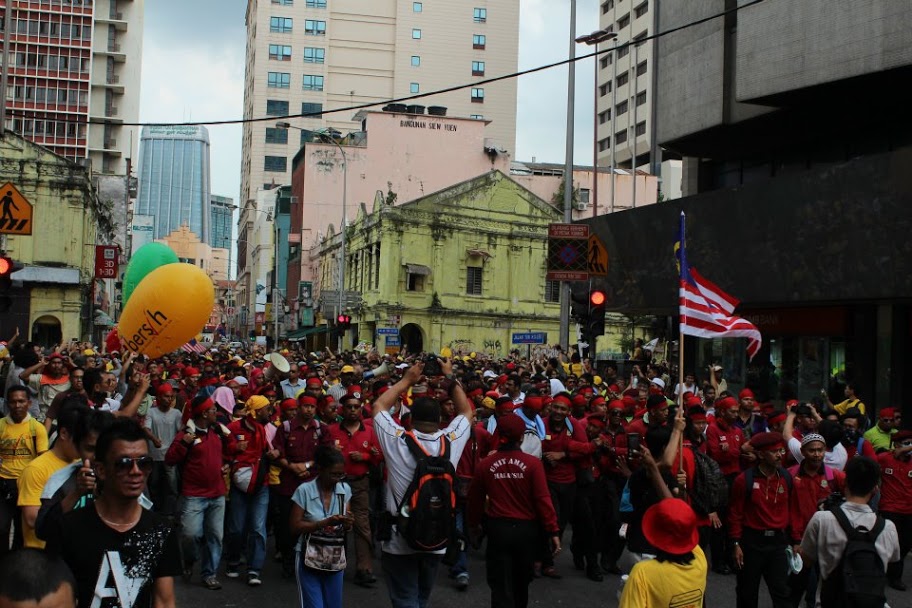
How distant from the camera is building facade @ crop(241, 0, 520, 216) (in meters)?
83.6

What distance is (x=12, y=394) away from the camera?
7.46 m

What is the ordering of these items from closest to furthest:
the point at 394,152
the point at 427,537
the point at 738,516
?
1. the point at 427,537
2. the point at 738,516
3. the point at 394,152

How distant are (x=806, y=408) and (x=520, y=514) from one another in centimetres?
500

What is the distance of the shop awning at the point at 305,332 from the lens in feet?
188

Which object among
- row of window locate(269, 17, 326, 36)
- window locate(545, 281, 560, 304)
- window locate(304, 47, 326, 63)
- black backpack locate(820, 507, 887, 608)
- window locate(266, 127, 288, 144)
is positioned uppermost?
row of window locate(269, 17, 326, 36)

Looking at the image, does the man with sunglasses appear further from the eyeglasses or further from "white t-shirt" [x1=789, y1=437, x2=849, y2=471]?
"white t-shirt" [x1=789, y1=437, x2=849, y2=471]

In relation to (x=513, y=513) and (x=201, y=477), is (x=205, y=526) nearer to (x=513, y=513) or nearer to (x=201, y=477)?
(x=201, y=477)

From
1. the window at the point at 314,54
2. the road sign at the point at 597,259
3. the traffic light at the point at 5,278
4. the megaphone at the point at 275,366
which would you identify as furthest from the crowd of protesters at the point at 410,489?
the window at the point at 314,54

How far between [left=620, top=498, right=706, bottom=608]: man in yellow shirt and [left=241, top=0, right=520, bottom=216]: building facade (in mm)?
79427

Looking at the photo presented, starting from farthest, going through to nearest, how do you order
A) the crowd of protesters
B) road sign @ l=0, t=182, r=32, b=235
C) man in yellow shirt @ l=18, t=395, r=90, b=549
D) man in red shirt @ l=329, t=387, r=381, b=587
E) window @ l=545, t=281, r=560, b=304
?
1. window @ l=545, t=281, r=560, b=304
2. road sign @ l=0, t=182, r=32, b=235
3. man in red shirt @ l=329, t=387, r=381, b=587
4. man in yellow shirt @ l=18, t=395, r=90, b=549
5. the crowd of protesters

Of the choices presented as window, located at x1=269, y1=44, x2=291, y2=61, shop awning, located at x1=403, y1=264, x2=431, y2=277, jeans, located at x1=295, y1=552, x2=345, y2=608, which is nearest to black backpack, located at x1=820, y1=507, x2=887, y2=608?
jeans, located at x1=295, y1=552, x2=345, y2=608

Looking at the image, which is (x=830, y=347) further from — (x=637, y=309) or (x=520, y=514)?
(x=520, y=514)

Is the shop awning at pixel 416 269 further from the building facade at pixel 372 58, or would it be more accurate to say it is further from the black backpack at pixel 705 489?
the black backpack at pixel 705 489

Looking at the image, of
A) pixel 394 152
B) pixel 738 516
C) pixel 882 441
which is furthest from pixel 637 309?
pixel 394 152
